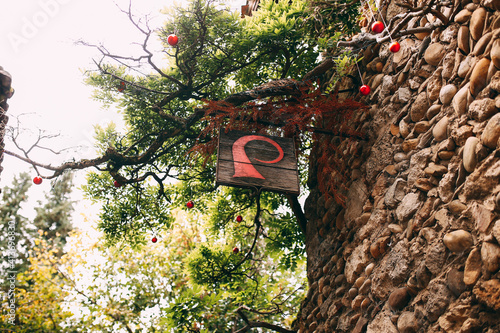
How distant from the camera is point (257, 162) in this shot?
3.42 m

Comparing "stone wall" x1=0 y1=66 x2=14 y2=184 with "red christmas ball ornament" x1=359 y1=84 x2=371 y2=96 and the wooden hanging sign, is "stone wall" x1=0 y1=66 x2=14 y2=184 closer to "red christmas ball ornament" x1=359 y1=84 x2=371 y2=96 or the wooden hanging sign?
the wooden hanging sign

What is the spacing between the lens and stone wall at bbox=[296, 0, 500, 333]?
217cm

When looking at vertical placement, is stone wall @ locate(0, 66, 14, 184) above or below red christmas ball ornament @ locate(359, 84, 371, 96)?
above

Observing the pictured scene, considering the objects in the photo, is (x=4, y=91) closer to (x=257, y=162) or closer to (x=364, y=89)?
(x=257, y=162)

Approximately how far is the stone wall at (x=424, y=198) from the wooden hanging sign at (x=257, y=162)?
0.83 m

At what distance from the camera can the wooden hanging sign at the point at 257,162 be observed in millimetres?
3260

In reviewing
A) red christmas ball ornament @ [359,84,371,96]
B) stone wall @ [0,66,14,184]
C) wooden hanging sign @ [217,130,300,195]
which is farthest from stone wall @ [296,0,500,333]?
stone wall @ [0,66,14,184]

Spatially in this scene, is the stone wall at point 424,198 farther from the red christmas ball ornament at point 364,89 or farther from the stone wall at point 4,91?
the stone wall at point 4,91

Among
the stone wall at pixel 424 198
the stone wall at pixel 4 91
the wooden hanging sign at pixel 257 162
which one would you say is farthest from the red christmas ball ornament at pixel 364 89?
the stone wall at pixel 4 91

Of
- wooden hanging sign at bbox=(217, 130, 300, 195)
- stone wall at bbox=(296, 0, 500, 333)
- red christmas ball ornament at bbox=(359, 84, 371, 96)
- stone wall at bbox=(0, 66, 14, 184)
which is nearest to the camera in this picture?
stone wall at bbox=(296, 0, 500, 333)

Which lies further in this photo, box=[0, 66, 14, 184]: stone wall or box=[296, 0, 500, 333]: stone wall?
box=[0, 66, 14, 184]: stone wall

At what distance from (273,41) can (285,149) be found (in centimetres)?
275

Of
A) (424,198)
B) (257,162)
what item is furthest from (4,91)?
(424,198)

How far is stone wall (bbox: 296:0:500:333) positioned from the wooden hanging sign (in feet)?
2.72
